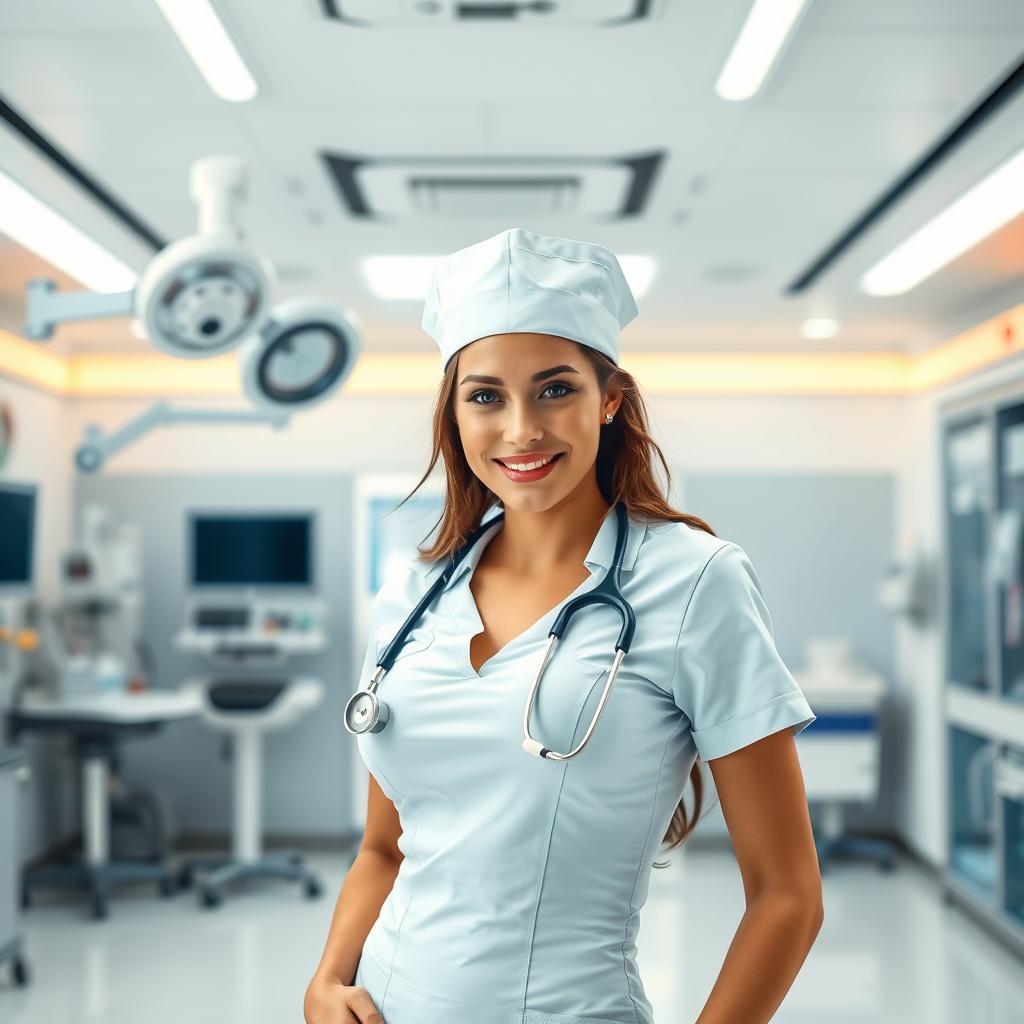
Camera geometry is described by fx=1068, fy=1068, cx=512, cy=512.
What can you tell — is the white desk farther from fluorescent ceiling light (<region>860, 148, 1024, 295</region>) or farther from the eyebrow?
the eyebrow

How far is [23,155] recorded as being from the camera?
287 centimetres

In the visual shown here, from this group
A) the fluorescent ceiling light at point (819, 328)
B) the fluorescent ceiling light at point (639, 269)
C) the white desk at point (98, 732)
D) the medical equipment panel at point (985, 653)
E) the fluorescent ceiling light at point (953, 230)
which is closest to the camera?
the fluorescent ceiling light at point (953, 230)

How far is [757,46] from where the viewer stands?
2.28m

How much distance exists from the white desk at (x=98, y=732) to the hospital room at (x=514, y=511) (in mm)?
24

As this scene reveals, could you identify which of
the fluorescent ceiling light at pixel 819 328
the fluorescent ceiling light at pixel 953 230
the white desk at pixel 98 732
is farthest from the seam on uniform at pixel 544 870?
the fluorescent ceiling light at pixel 819 328

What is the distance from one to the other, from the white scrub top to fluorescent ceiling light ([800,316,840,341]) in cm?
408

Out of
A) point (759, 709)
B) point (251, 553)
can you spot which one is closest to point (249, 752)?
point (251, 553)

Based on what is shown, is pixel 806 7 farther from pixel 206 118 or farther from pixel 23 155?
pixel 23 155

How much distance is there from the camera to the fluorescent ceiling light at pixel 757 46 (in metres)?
2.12

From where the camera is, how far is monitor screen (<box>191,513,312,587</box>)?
5.58 meters

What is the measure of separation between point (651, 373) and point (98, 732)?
10.6 feet

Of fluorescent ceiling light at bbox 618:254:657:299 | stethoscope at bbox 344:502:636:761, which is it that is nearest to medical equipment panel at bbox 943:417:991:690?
fluorescent ceiling light at bbox 618:254:657:299

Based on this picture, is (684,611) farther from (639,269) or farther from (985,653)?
(985,653)

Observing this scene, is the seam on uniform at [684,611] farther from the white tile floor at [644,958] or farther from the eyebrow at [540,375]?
the white tile floor at [644,958]
